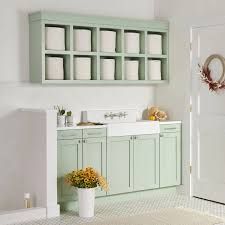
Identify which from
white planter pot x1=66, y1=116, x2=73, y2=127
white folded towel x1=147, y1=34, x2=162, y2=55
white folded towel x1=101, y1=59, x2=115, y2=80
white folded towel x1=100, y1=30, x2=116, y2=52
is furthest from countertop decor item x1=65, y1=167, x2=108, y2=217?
white folded towel x1=147, y1=34, x2=162, y2=55

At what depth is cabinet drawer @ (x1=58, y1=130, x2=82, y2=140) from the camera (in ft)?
20.0

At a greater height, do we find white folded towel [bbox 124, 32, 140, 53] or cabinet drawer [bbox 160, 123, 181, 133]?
white folded towel [bbox 124, 32, 140, 53]

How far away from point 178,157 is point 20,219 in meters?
2.26

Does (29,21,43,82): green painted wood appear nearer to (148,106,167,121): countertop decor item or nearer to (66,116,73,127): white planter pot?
(66,116,73,127): white planter pot

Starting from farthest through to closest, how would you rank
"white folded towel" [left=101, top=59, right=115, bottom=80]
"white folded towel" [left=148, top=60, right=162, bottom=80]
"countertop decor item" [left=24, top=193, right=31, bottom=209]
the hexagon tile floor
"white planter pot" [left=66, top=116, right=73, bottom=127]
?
"white folded towel" [left=148, top=60, right=162, bottom=80] → "white folded towel" [left=101, top=59, right=115, bottom=80] → "white planter pot" [left=66, top=116, right=73, bottom=127] → "countertop decor item" [left=24, top=193, right=31, bottom=209] → the hexagon tile floor

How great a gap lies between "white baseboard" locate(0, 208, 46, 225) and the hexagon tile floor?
0.07 meters

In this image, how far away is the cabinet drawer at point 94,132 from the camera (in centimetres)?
629

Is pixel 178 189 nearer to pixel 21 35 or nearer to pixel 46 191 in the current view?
pixel 46 191

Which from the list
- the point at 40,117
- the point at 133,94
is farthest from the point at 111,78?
the point at 40,117

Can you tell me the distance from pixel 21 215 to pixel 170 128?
2231 millimetres

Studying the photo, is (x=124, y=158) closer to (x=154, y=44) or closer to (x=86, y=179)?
(x=86, y=179)

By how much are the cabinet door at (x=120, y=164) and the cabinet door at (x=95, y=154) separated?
69 mm

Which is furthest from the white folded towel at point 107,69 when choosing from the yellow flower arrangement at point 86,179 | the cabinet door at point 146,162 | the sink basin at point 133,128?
the yellow flower arrangement at point 86,179

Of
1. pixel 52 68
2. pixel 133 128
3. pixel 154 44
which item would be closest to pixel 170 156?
pixel 133 128
